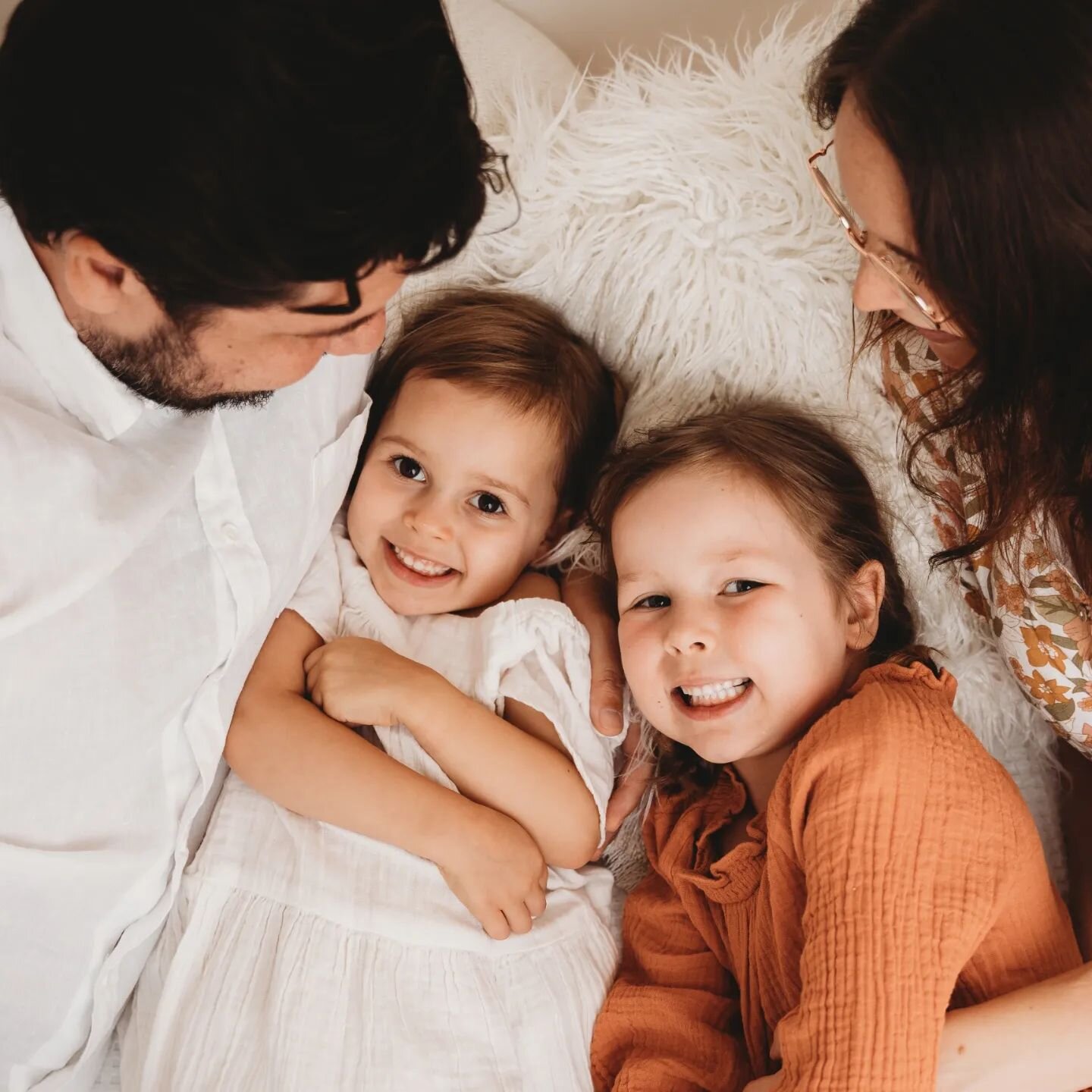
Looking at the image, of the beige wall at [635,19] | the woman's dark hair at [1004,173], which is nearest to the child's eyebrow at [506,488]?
the woman's dark hair at [1004,173]

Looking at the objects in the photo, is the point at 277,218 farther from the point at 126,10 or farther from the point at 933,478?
the point at 933,478

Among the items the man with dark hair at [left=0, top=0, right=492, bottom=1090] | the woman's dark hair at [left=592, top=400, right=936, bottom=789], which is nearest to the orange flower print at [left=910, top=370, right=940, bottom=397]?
the woman's dark hair at [left=592, top=400, right=936, bottom=789]

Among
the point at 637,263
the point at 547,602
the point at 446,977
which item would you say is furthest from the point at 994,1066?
the point at 637,263

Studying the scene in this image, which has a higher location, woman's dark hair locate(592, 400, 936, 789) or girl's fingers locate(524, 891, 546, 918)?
woman's dark hair locate(592, 400, 936, 789)

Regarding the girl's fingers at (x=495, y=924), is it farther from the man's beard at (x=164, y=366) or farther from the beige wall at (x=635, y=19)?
the beige wall at (x=635, y=19)

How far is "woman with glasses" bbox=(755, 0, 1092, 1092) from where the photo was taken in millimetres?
851

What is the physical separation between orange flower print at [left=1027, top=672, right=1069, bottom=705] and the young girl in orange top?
0.11m

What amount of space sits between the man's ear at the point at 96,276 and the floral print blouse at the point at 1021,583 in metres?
0.92

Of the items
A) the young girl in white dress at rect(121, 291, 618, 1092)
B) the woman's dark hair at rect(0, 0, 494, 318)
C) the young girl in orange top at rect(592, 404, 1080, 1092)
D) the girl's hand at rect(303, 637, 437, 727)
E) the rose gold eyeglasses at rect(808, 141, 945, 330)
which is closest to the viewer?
the woman's dark hair at rect(0, 0, 494, 318)

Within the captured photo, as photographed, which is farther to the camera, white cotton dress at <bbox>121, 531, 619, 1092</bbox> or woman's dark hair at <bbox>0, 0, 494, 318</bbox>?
white cotton dress at <bbox>121, 531, 619, 1092</bbox>

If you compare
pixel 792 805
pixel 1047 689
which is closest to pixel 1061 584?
pixel 1047 689

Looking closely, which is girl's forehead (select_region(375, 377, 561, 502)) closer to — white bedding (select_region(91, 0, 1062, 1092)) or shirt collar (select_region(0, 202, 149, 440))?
white bedding (select_region(91, 0, 1062, 1092))

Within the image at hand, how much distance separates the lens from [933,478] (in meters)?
1.37

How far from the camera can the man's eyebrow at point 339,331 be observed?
1.01 metres
